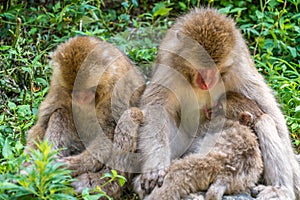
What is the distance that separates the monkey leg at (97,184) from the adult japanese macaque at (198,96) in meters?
0.19

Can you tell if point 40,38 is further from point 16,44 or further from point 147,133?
point 147,133

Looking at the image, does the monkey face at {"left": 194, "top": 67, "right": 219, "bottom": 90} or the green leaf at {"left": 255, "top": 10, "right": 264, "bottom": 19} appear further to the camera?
the green leaf at {"left": 255, "top": 10, "right": 264, "bottom": 19}

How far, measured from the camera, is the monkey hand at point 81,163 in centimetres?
642

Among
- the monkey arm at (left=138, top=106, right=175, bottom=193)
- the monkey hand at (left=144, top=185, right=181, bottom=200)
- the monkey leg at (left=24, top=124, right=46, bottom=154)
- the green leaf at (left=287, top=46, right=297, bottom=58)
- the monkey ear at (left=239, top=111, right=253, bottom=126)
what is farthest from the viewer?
the green leaf at (left=287, top=46, right=297, bottom=58)

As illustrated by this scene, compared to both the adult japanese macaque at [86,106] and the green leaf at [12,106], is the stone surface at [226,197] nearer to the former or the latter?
the adult japanese macaque at [86,106]

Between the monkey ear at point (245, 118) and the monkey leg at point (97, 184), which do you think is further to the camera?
the monkey ear at point (245, 118)

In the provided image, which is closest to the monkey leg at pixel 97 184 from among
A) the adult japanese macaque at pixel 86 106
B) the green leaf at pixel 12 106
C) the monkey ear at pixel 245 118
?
the adult japanese macaque at pixel 86 106

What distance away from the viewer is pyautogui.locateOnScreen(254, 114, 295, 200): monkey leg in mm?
Answer: 6440

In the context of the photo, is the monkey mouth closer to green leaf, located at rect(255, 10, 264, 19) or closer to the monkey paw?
the monkey paw

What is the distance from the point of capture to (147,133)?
6605mm

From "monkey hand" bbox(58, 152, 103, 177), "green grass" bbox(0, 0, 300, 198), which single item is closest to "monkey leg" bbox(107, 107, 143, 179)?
"monkey hand" bbox(58, 152, 103, 177)

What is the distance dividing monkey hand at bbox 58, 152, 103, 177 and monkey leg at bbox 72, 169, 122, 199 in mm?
43

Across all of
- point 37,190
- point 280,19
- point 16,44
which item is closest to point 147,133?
point 37,190

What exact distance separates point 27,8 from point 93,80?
3.53 metres
